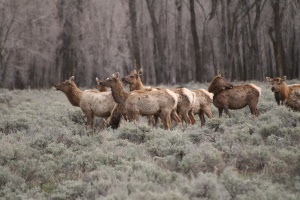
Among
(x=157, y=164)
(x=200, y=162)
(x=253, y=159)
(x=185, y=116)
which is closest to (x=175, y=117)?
(x=185, y=116)

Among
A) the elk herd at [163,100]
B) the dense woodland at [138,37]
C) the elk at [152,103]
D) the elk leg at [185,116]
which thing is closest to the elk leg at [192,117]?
the elk herd at [163,100]

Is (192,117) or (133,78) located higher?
(133,78)

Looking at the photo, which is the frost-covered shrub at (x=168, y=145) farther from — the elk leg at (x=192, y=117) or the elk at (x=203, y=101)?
the elk at (x=203, y=101)

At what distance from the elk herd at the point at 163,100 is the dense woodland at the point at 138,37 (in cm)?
1461

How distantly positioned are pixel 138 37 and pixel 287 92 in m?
28.4

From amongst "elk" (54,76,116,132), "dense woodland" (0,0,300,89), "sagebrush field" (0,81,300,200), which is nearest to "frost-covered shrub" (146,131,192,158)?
"sagebrush field" (0,81,300,200)

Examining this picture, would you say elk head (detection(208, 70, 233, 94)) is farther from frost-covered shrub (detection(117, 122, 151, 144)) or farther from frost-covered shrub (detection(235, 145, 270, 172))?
frost-covered shrub (detection(235, 145, 270, 172))

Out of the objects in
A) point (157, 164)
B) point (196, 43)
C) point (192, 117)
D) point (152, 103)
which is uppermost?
point (196, 43)

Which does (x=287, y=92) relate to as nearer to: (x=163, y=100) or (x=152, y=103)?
(x=163, y=100)

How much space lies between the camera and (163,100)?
42.4 feet

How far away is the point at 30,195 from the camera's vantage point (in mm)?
7457

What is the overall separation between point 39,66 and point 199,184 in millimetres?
49929

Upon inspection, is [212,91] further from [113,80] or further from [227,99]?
[113,80]

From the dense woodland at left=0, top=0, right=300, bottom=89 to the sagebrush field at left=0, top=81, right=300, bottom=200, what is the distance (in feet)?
61.9
